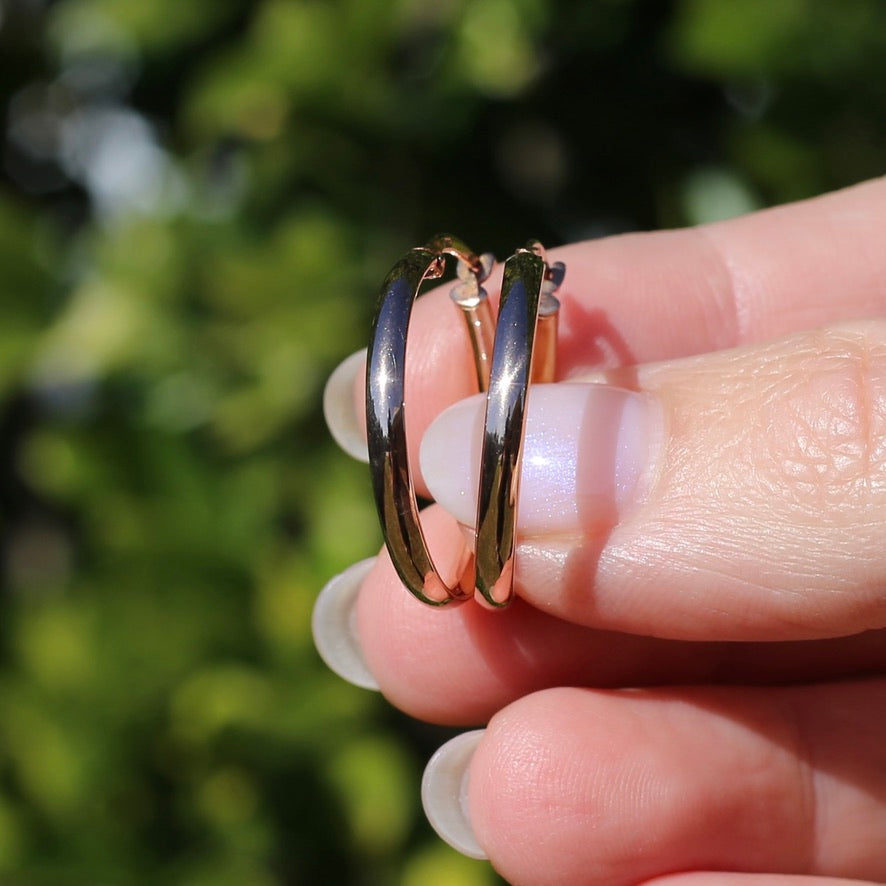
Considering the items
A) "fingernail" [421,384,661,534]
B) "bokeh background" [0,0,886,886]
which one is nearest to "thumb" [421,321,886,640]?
"fingernail" [421,384,661,534]

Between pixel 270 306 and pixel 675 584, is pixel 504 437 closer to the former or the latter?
pixel 675 584

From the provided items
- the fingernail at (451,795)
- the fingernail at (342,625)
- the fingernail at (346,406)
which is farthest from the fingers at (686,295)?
the fingernail at (451,795)

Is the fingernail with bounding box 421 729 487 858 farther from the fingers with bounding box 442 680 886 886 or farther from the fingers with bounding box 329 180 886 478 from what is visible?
the fingers with bounding box 329 180 886 478

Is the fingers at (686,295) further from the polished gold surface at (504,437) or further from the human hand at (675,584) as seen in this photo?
the polished gold surface at (504,437)

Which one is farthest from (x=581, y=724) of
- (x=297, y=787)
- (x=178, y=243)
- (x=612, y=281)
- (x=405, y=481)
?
(x=178, y=243)

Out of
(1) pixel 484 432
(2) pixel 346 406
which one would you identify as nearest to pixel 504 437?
(1) pixel 484 432

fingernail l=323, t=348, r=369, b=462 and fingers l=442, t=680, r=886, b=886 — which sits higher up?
fingernail l=323, t=348, r=369, b=462

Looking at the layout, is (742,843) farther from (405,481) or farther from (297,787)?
(297,787)
